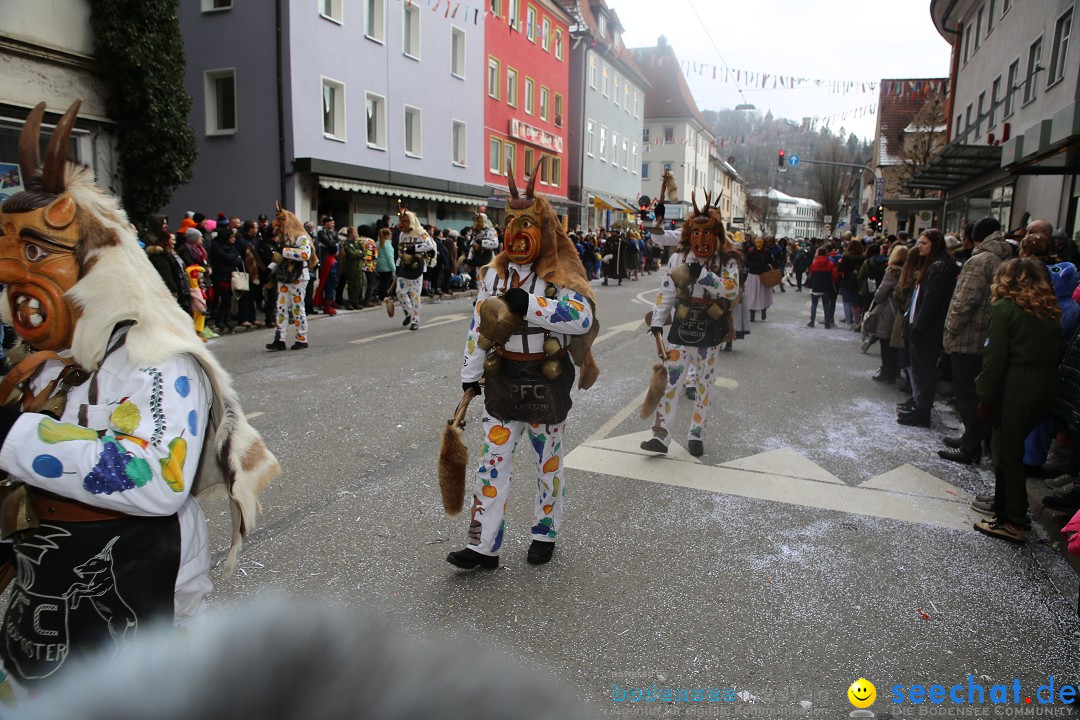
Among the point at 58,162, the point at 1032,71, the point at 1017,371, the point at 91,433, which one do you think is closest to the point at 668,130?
the point at 1032,71

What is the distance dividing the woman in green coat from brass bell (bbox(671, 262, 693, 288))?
2.20 metres

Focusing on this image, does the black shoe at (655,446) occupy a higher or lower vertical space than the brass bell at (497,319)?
lower

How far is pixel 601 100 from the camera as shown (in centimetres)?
4375

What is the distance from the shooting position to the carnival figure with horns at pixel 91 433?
1656mm

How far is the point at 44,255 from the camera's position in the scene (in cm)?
181

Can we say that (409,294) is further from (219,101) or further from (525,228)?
(219,101)

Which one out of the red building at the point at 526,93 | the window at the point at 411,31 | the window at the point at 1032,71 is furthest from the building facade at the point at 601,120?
the window at the point at 1032,71

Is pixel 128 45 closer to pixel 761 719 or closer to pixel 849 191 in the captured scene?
pixel 761 719

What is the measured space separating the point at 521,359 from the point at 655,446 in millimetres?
2671

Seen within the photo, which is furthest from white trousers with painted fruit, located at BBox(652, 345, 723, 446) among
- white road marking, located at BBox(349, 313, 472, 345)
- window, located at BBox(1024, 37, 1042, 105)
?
window, located at BBox(1024, 37, 1042, 105)

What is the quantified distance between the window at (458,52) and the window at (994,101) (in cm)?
1726

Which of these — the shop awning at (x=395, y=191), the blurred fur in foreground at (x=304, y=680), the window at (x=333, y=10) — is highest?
the window at (x=333, y=10)

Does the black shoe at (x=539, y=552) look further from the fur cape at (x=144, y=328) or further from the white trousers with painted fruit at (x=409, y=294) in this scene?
the white trousers with painted fruit at (x=409, y=294)

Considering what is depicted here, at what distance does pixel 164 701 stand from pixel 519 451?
5.14m
